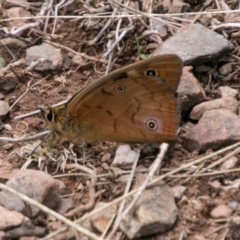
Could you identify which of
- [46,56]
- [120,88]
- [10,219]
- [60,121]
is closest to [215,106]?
[120,88]

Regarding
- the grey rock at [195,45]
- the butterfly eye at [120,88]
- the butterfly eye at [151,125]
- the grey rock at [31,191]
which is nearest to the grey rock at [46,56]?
the grey rock at [195,45]

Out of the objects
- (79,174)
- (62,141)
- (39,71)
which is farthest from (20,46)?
(79,174)

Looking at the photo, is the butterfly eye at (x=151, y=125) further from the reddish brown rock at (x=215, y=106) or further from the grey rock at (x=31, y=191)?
the grey rock at (x=31, y=191)

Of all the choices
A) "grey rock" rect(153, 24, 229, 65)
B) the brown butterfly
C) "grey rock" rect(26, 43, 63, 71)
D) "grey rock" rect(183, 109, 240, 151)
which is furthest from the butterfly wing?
"grey rock" rect(26, 43, 63, 71)

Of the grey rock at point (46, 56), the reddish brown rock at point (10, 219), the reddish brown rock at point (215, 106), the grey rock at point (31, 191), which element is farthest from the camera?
the grey rock at point (46, 56)

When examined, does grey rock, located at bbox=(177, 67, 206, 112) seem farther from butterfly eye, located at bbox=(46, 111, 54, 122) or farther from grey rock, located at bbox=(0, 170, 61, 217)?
grey rock, located at bbox=(0, 170, 61, 217)

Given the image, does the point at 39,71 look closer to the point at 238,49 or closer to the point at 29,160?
the point at 29,160

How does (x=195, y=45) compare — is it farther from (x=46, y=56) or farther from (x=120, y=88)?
(x=46, y=56)
